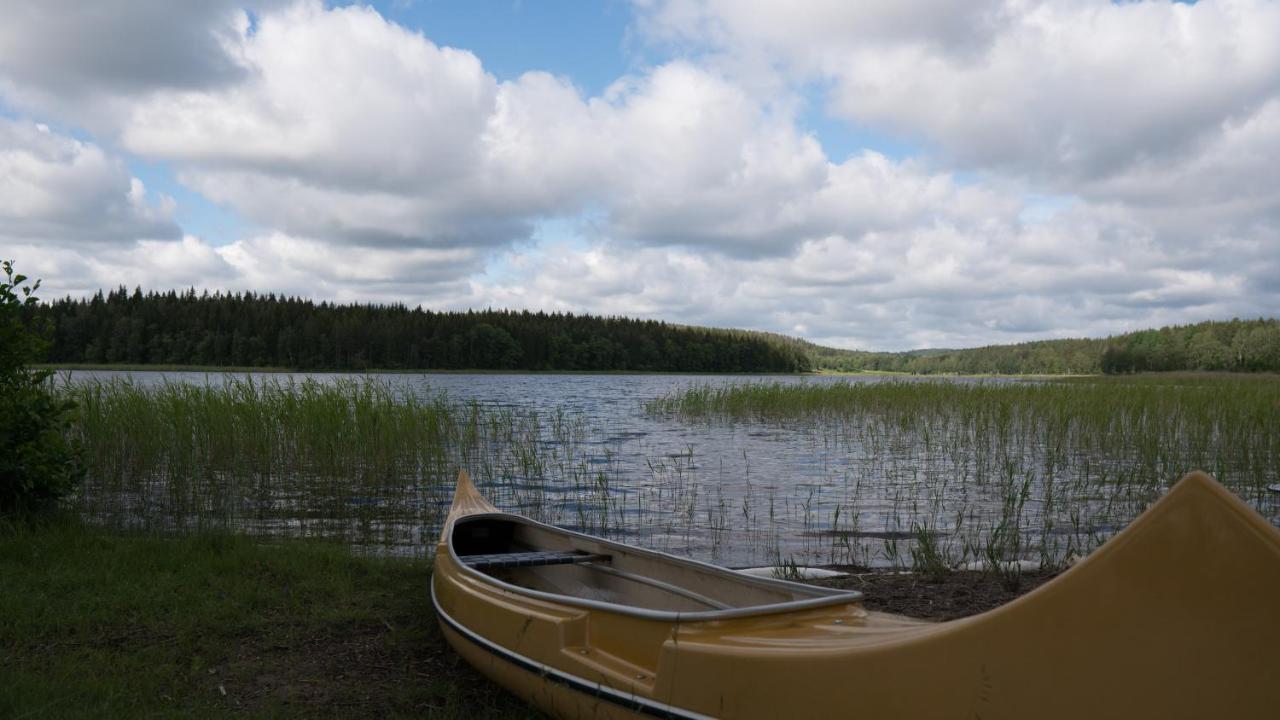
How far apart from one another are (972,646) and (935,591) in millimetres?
4012

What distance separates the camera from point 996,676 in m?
2.56

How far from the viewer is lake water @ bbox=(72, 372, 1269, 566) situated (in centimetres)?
906

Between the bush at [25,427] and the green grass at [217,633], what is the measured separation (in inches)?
20.3

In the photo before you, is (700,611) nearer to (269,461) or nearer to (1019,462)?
(269,461)

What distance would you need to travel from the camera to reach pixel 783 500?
462 inches

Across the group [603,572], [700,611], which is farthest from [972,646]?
[603,572]

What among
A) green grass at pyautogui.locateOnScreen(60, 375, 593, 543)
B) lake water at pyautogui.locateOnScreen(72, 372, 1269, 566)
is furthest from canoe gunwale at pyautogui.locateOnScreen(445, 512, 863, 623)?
green grass at pyautogui.locateOnScreen(60, 375, 593, 543)

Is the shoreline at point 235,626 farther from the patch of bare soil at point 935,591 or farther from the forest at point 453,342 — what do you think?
the forest at point 453,342

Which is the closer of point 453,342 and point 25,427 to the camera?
point 25,427

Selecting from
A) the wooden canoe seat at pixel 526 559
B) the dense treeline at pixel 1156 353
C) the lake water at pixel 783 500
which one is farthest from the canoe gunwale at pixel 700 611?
the dense treeline at pixel 1156 353

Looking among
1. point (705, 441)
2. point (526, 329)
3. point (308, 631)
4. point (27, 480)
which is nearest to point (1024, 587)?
point (308, 631)

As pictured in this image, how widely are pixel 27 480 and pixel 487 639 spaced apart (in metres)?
5.95

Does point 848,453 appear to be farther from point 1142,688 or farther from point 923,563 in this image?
point 1142,688

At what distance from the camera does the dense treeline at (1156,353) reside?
189 feet
